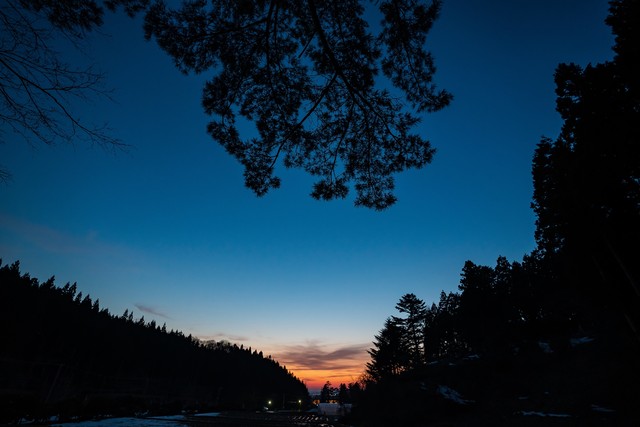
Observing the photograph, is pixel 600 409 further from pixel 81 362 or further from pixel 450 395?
pixel 81 362

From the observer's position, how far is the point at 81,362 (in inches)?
2154

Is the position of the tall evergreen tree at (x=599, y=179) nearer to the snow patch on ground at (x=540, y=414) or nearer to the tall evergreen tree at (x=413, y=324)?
the snow patch on ground at (x=540, y=414)

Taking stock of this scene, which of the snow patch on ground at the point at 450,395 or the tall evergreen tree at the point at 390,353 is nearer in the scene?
the snow patch on ground at the point at 450,395

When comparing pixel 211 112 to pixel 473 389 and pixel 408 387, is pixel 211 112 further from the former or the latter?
pixel 473 389

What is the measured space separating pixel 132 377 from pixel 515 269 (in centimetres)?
7961

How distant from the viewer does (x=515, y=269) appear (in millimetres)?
49125

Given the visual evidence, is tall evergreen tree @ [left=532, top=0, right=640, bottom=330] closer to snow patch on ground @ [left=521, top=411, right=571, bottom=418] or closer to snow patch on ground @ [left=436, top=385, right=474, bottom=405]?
snow patch on ground @ [left=521, top=411, right=571, bottom=418]

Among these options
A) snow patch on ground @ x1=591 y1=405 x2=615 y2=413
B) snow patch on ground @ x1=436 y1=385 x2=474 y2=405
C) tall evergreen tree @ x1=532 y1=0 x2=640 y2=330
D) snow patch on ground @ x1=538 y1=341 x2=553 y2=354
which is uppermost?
tall evergreen tree @ x1=532 y1=0 x2=640 y2=330

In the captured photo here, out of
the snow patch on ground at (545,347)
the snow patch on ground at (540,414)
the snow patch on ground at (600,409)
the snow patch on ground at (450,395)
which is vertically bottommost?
the snow patch on ground at (540,414)

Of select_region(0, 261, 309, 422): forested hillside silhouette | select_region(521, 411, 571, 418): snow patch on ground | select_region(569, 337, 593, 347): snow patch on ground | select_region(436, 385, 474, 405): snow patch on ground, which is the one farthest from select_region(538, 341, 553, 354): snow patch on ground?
select_region(0, 261, 309, 422): forested hillside silhouette

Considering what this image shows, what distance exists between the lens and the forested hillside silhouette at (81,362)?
113 ft

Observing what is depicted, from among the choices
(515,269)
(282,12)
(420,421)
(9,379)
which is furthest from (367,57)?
(9,379)

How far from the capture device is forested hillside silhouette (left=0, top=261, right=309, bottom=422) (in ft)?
113

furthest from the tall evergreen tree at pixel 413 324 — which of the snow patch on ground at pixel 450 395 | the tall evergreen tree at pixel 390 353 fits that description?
the snow patch on ground at pixel 450 395
